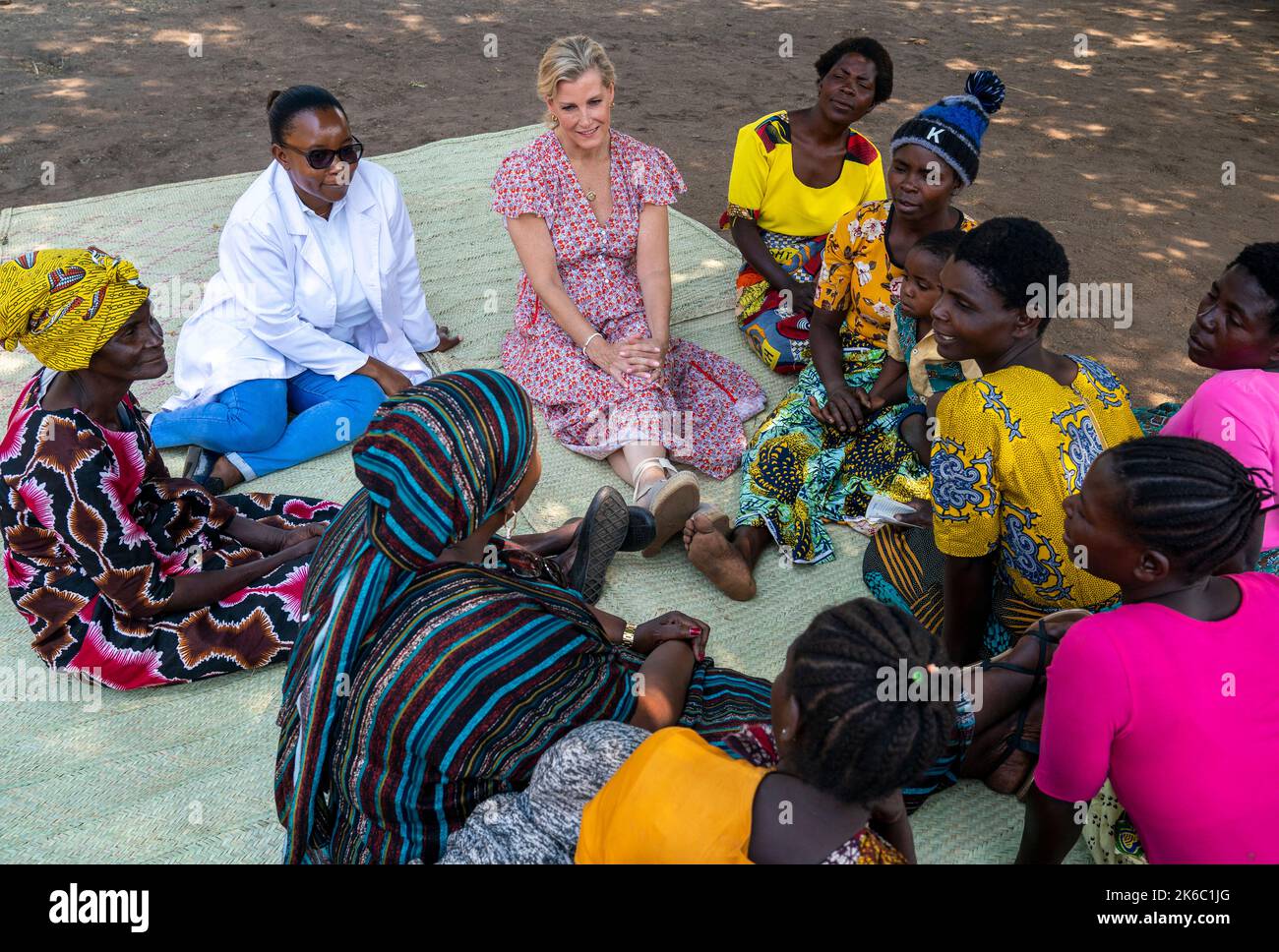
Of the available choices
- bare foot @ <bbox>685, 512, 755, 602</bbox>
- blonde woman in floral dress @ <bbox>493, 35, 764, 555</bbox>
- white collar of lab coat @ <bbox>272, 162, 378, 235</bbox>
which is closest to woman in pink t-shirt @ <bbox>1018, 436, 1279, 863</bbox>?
bare foot @ <bbox>685, 512, 755, 602</bbox>

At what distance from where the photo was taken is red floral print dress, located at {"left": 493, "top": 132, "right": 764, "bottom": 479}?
3930 mm

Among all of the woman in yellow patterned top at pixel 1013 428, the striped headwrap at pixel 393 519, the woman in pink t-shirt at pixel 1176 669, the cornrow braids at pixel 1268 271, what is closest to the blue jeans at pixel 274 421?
the striped headwrap at pixel 393 519

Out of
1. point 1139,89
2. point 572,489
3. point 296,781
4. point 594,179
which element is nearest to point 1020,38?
point 1139,89

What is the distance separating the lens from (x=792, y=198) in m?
4.47

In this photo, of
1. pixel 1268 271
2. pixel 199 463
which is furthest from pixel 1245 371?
pixel 199 463

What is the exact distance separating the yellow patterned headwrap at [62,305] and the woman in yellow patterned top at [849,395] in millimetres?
1826

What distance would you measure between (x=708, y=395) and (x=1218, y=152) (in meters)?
5.10

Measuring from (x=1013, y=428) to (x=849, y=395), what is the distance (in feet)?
4.26

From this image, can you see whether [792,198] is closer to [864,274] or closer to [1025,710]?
[864,274]

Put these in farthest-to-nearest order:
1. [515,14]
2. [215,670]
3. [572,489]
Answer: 1. [515,14]
2. [572,489]
3. [215,670]

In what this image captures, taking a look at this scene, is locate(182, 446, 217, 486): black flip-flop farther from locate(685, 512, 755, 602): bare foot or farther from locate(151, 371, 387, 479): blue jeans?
locate(685, 512, 755, 602): bare foot

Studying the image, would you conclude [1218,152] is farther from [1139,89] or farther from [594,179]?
[594,179]

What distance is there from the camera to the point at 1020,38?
9.41 metres

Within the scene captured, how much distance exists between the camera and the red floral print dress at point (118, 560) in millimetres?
2629
